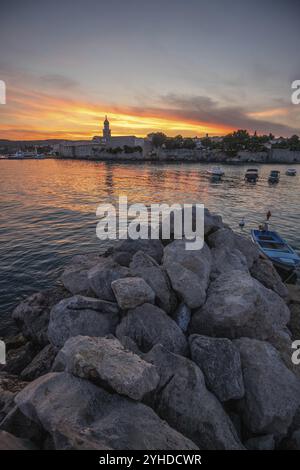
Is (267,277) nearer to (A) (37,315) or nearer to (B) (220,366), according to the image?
(B) (220,366)

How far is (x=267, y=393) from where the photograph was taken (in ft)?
16.5

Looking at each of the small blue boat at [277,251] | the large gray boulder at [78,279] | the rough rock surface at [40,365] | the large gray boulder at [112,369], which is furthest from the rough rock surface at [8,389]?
the small blue boat at [277,251]

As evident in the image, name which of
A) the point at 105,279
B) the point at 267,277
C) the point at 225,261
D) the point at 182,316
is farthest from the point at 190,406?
the point at 267,277

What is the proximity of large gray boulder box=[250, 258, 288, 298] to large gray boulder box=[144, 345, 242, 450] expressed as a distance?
5.89 m

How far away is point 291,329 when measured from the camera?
8453mm

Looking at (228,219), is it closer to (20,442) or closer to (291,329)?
(291,329)

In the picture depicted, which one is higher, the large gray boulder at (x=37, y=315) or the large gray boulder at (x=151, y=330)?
the large gray boulder at (x=151, y=330)

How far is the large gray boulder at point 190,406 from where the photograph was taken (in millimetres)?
4348

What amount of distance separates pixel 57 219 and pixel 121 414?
77.9 feet

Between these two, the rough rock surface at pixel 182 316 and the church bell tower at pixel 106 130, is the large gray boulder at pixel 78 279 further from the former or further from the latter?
the church bell tower at pixel 106 130

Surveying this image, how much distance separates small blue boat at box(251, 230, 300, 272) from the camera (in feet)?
43.6

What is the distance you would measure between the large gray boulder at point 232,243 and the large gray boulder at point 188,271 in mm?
1410

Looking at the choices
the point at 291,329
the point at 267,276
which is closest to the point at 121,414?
the point at 291,329

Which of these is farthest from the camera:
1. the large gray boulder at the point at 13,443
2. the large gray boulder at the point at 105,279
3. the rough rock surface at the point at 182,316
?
the large gray boulder at the point at 105,279
